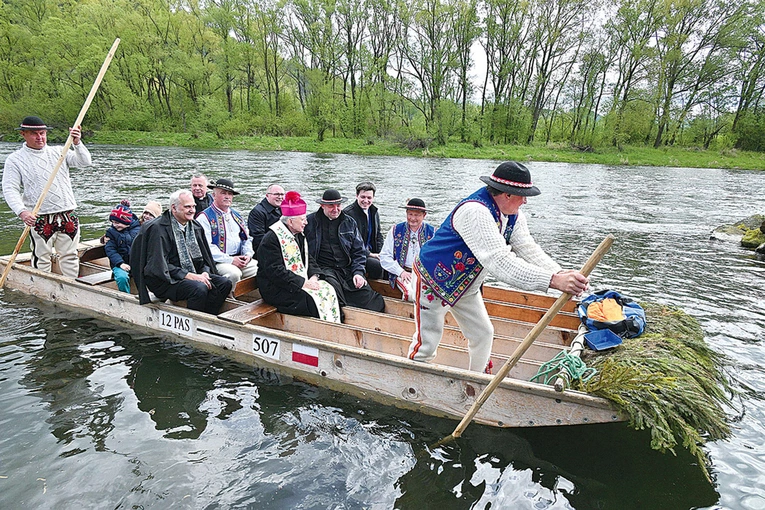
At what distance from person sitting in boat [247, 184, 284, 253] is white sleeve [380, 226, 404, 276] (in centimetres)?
160

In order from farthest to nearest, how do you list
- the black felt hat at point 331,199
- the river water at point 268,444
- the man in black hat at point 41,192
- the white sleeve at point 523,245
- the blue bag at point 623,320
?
the man in black hat at point 41,192 → the black felt hat at point 331,199 → the blue bag at point 623,320 → the white sleeve at point 523,245 → the river water at point 268,444

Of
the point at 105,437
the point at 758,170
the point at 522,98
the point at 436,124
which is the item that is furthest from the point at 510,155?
the point at 105,437

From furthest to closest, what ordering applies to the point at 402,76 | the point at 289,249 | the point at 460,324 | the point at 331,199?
the point at 402,76 < the point at 331,199 < the point at 289,249 < the point at 460,324

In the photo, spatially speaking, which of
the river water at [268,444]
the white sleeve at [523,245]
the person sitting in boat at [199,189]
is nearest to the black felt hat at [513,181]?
the white sleeve at [523,245]

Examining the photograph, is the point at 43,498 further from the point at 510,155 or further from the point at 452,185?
the point at 510,155

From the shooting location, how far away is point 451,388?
3879 millimetres

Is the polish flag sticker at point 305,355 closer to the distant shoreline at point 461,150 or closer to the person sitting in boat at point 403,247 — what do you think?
the person sitting in boat at point 403,247

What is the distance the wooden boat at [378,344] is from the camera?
3641 mm

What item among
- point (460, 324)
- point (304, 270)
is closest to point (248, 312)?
point (304, 270)

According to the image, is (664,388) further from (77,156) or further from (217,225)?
(77,156)

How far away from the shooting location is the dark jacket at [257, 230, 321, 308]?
503 centimetres

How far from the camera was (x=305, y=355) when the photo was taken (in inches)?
177

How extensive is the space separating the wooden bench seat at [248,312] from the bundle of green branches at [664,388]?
322cm

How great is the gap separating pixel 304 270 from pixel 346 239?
74 cm
